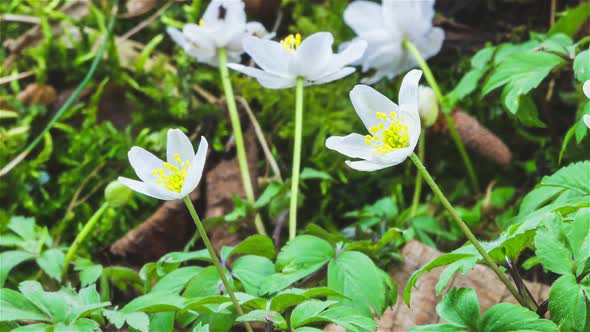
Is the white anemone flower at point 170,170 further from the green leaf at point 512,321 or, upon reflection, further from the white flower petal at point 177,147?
the green leaf at point 512,321

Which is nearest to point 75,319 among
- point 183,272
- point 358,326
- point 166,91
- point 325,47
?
point 183,272

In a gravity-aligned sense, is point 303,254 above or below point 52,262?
above

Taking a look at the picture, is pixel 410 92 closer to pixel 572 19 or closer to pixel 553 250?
pixel 553 250

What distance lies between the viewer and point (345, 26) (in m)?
2.19

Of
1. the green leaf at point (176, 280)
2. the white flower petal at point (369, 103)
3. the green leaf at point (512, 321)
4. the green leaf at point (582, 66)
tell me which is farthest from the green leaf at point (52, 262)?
the green leaf at point (582, 66)

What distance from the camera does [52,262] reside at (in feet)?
4.87

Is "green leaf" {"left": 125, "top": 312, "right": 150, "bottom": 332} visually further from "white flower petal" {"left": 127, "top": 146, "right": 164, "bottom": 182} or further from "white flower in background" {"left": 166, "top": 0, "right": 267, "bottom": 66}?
"white flower in background" {"left": 166, "top": 0, "right": 267, "bottom": 66}

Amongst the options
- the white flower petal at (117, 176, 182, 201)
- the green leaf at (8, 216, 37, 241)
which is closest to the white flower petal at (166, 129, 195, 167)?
the white flower petal at (117, 176, 182, 201)

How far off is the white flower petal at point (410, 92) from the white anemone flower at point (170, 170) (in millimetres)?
317

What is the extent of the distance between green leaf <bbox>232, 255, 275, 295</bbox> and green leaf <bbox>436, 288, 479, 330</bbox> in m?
0.36

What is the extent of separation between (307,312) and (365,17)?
1.09 m

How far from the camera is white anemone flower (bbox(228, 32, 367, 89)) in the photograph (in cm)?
137

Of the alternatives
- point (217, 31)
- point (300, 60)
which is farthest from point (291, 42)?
point (217, 31)

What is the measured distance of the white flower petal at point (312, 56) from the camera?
1.37 metres
